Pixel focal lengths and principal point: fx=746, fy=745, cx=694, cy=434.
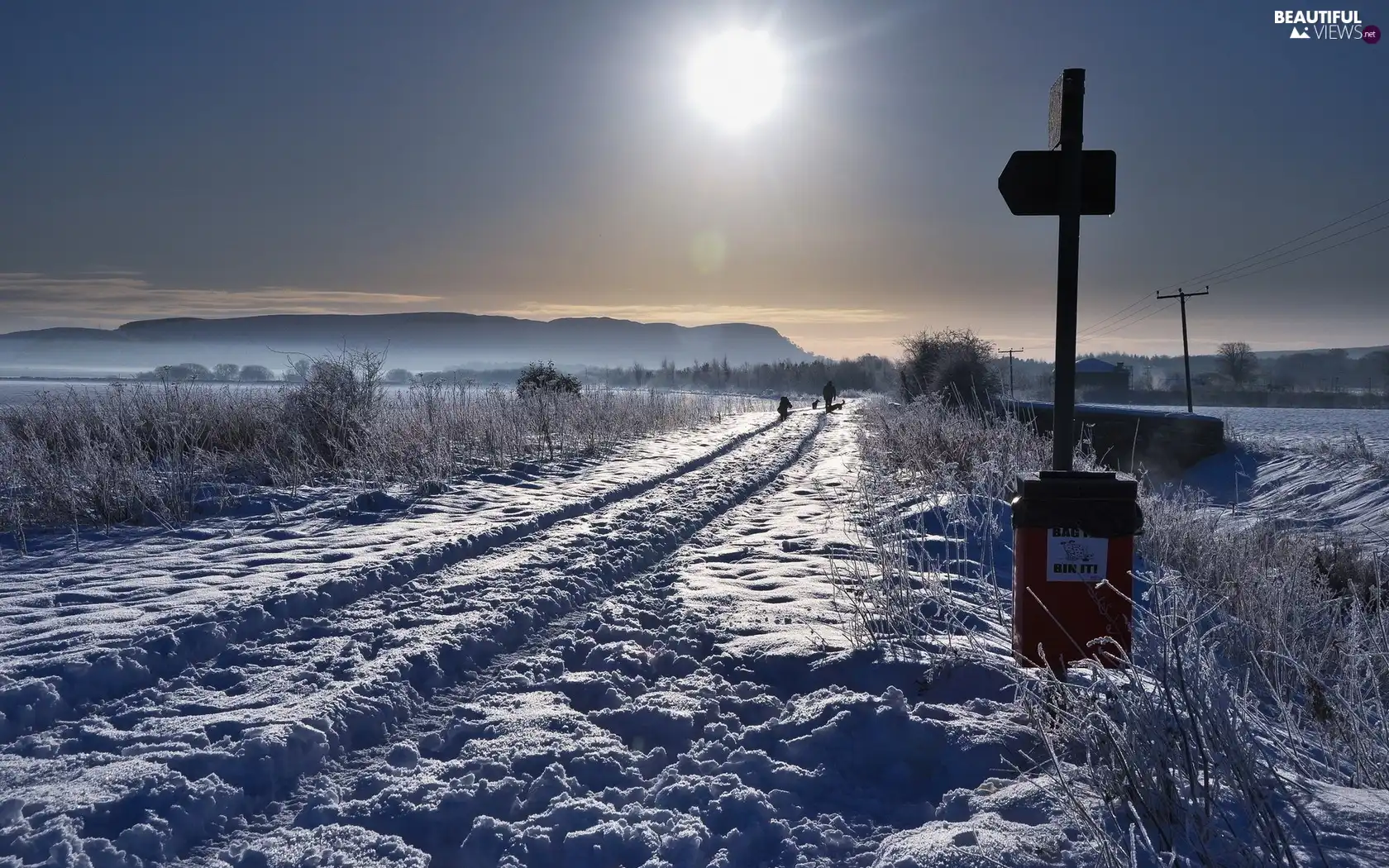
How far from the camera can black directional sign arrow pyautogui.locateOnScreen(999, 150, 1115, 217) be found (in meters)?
3.66

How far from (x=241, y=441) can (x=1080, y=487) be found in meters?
13.3

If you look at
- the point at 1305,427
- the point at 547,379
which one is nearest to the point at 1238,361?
the point at 1305,427

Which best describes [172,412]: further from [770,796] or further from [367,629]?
[770,796]

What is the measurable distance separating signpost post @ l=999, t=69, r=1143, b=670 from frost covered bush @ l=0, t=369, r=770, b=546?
8.03 meters

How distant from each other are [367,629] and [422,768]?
1799 millimetres

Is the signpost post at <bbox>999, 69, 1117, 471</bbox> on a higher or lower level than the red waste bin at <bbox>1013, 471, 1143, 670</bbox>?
higher

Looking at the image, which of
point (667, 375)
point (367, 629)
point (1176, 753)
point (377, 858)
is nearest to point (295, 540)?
point (367, 629)

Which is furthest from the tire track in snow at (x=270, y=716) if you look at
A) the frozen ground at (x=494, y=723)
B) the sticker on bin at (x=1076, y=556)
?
the sticker on bin at (x=1076, y=556)

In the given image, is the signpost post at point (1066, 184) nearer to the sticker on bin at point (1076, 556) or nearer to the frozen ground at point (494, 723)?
the sticker on bin at point (1076, 556)

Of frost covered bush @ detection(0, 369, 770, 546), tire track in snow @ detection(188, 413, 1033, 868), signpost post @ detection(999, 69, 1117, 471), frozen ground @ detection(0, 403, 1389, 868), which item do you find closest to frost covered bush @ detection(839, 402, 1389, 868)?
frozen ground @ detection(0, 403, 1389, 868)

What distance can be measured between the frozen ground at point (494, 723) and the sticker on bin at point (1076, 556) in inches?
22.5

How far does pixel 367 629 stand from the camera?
15.5 feet

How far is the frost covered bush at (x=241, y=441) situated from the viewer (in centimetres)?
785

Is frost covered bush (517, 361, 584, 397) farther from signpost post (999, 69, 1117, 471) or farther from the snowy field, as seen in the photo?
the snowy field
